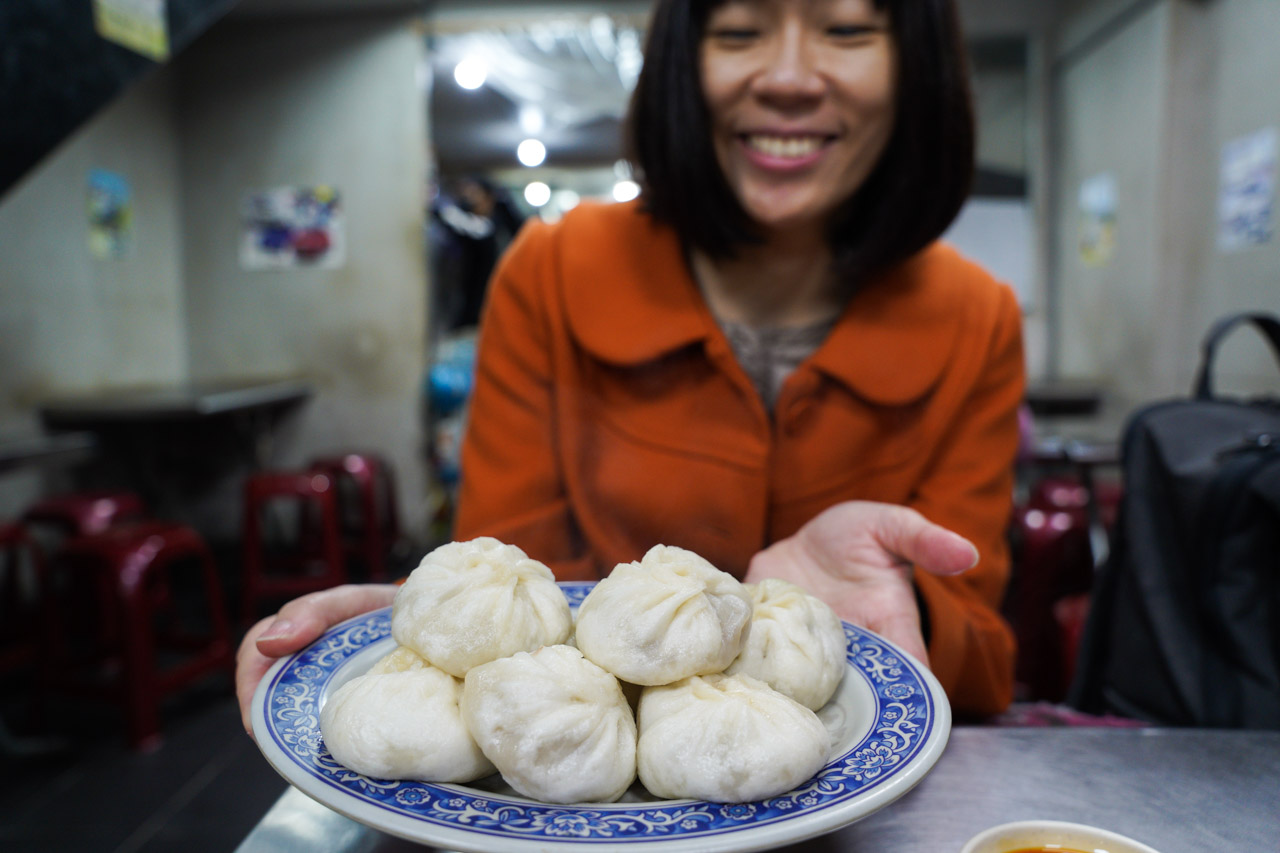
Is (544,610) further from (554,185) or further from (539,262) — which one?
(554,185)

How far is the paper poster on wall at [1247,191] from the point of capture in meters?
2.66

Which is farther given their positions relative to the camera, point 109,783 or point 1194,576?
point 109,783

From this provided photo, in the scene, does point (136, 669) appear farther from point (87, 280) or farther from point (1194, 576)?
point (1194, 576)

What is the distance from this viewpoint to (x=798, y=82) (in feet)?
3.79

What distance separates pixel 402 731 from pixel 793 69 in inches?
39.4

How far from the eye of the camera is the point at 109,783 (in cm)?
270

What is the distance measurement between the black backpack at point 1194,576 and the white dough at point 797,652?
0.88 meters

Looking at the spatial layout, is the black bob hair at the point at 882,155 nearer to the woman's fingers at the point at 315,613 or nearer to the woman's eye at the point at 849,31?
the woman's eye at the point at 849,31

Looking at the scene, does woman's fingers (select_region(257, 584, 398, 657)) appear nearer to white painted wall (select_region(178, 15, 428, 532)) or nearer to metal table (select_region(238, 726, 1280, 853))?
metal table (select_region(238, 726, 1280, 853))

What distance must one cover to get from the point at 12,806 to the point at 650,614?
9.79 ft

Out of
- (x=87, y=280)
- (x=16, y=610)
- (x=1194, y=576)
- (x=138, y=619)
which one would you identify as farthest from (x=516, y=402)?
(x=87, y=280)

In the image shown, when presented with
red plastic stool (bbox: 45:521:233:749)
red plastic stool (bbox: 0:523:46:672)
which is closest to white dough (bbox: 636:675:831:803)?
red plastic stool (bbox: 45:521:233:749)

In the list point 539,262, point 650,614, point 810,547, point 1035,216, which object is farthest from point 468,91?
point 1035,216

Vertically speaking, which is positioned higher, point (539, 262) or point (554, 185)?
point (554, 185)
